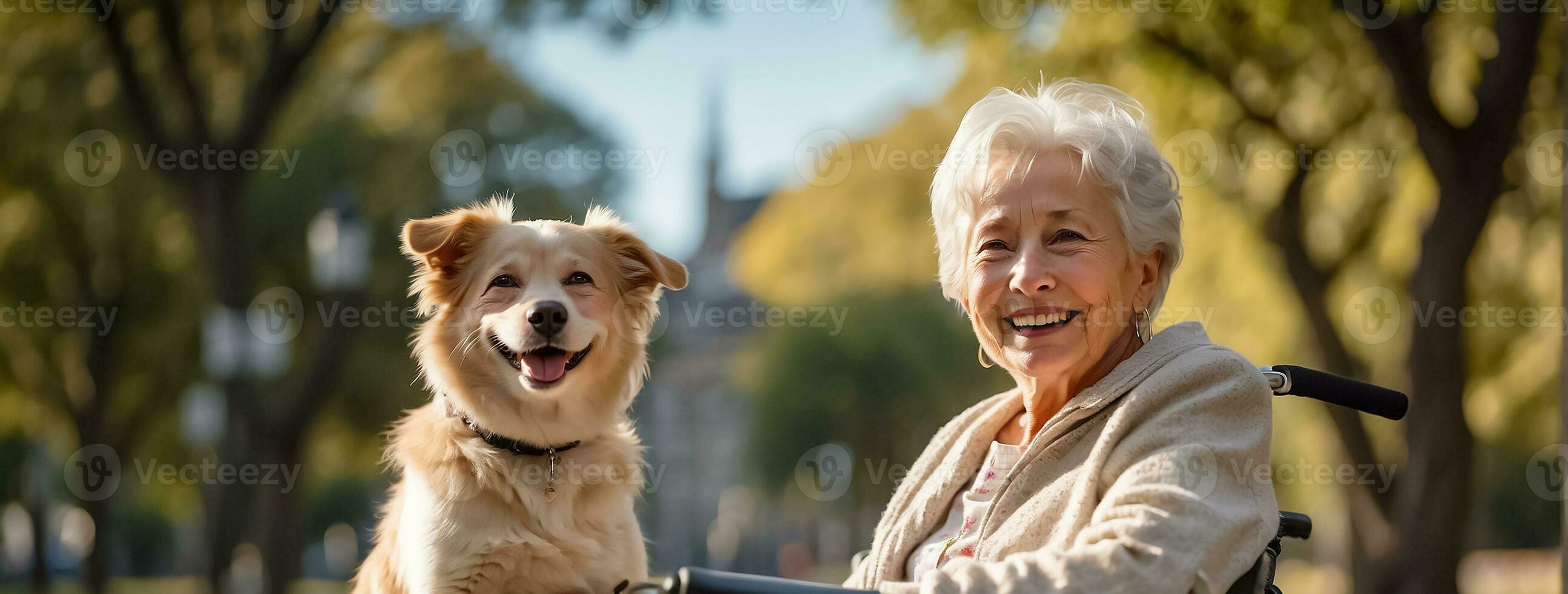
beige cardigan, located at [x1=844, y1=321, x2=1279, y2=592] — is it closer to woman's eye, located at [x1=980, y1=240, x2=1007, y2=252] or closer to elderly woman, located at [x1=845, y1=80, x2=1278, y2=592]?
elderly woman, located at [x1=845, y1=80, x2=1278, y2=592]

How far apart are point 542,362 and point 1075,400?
1.43m

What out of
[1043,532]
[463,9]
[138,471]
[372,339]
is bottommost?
[138,471]

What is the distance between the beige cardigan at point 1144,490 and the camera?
90.5 inches

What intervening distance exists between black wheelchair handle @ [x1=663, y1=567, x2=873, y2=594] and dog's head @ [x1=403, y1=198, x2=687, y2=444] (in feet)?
4.42

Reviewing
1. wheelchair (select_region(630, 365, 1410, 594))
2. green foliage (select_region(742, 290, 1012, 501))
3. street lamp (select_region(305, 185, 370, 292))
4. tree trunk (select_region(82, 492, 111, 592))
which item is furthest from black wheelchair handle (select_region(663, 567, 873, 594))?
green foliage (select_region(742, 290, 1012, 501))

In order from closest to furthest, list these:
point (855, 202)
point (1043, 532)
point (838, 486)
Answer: point (1043, 532) → point (855, 202) → point (838, 486)

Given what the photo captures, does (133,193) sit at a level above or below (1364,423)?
above

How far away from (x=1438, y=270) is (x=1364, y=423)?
2975 millimetres

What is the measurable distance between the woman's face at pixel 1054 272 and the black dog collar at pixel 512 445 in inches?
49.0

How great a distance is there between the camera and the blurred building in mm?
57062

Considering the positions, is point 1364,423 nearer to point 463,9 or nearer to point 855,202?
point 463,9

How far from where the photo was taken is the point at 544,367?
11.2ft

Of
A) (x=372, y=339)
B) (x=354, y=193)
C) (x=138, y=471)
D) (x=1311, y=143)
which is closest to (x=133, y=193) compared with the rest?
(x=354, y=193)

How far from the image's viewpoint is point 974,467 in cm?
328
